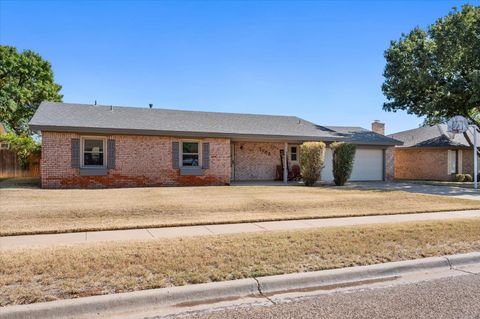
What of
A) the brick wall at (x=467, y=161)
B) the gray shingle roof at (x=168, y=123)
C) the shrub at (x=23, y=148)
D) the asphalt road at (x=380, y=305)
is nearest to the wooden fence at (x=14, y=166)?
the shrub at (x=23, y=148)

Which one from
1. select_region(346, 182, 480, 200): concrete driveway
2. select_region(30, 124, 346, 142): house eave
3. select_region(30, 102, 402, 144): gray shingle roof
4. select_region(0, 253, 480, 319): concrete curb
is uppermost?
select_region(30, 102, 402, 144): gray shingle roof

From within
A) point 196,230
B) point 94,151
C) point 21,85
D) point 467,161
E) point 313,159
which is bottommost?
point 196,230

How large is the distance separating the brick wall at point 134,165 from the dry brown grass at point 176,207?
7.63 feet

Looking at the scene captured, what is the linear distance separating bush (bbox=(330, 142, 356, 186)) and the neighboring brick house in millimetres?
10473

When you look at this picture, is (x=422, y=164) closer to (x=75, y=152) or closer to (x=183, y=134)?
(x=183, y=134)

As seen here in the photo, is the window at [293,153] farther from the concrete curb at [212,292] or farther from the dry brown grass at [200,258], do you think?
the concrete curb at [212,292]

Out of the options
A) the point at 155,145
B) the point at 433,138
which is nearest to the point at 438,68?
the point at 433,138

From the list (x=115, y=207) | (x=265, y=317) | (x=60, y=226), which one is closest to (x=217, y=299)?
(x=265, y=317)

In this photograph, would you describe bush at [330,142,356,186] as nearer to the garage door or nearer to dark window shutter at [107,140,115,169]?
the garage door

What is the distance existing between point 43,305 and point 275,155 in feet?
63.9

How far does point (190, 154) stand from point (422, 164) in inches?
699

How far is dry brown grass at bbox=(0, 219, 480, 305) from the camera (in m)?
4.69

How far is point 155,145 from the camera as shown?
18.0 metres

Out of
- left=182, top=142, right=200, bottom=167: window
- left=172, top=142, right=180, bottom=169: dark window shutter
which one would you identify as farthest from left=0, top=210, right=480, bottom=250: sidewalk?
left=182, top=142, right=200, bottom=167: window
